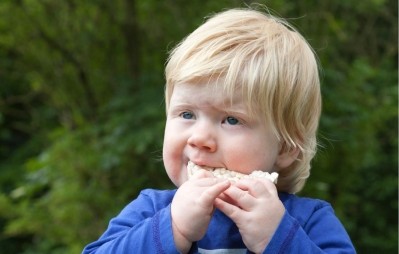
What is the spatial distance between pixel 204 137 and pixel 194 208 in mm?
178

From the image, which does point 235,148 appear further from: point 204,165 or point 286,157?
point 286,157

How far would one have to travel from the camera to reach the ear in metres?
1.91

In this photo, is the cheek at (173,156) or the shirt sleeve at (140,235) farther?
the cheek at (173,156)

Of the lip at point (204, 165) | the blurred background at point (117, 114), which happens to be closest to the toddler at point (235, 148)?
the lip at point (204, 165)

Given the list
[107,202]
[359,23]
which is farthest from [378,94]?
[107,202]

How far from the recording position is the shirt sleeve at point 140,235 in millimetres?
1651

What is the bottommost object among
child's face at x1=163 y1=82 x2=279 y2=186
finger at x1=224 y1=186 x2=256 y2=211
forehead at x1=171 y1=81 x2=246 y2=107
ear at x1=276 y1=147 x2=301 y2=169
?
ear at x1=276 y1=147 x2=301 y2=169

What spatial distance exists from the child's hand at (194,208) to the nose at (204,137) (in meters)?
0.09

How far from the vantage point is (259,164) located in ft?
5.91

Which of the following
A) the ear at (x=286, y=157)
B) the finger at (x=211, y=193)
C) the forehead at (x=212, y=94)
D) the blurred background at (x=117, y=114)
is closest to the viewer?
the finger at (x=211, y=193)

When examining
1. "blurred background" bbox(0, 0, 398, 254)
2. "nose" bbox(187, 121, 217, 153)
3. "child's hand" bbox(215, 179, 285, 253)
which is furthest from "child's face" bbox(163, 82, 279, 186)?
"blurred background" bbox(0, 0, 398, 254)

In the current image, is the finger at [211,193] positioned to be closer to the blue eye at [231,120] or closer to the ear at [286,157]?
the blue eye at [231,120]

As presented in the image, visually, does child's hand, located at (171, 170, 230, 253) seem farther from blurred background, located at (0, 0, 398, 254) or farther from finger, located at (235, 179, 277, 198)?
blurred background, located at (0, 0, 398, 254)

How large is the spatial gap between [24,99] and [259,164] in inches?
141
